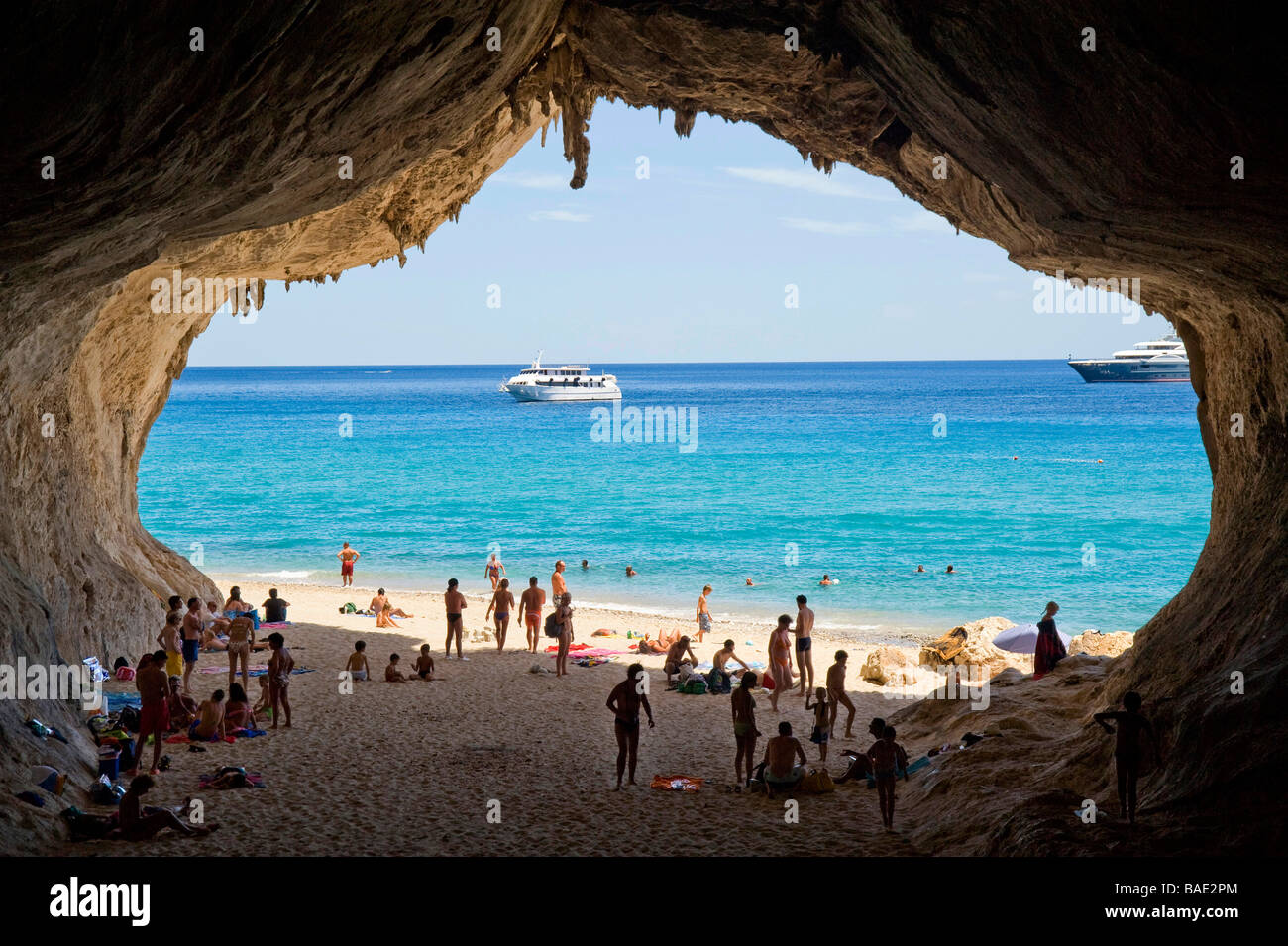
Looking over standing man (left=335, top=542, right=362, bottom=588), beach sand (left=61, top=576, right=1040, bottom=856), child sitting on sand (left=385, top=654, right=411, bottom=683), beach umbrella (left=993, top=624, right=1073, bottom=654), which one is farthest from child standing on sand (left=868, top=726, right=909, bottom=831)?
standing man (left=335, top=542, right=362, bottom=588)

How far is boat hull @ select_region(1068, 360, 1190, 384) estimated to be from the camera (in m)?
105

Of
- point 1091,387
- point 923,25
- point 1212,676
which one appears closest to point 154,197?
point 923,25

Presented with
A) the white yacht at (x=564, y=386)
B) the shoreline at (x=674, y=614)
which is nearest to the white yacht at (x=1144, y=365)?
the white yacht at (x=564, y=386)

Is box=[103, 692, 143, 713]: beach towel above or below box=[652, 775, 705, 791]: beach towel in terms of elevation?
above

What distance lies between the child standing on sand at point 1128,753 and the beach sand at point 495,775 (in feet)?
6.21

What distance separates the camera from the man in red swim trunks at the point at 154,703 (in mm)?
9805

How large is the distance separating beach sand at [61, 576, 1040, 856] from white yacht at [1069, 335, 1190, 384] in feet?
335

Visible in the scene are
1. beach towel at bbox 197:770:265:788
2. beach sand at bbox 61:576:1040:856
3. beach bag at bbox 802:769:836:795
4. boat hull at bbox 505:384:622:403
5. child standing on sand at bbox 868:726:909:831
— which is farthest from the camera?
boat hull at bbox 505:384:622:403

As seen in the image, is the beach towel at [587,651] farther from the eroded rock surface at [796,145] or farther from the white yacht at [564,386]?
the white yacht at [564,386]

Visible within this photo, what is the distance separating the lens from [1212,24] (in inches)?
203

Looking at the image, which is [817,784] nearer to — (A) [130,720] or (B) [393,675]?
(B) [393,675]

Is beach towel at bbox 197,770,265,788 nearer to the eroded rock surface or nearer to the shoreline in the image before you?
the eroded rock surface

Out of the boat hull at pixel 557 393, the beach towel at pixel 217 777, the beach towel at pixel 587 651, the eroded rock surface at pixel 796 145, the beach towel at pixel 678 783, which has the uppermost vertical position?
the boat hull at pixel 557 393
